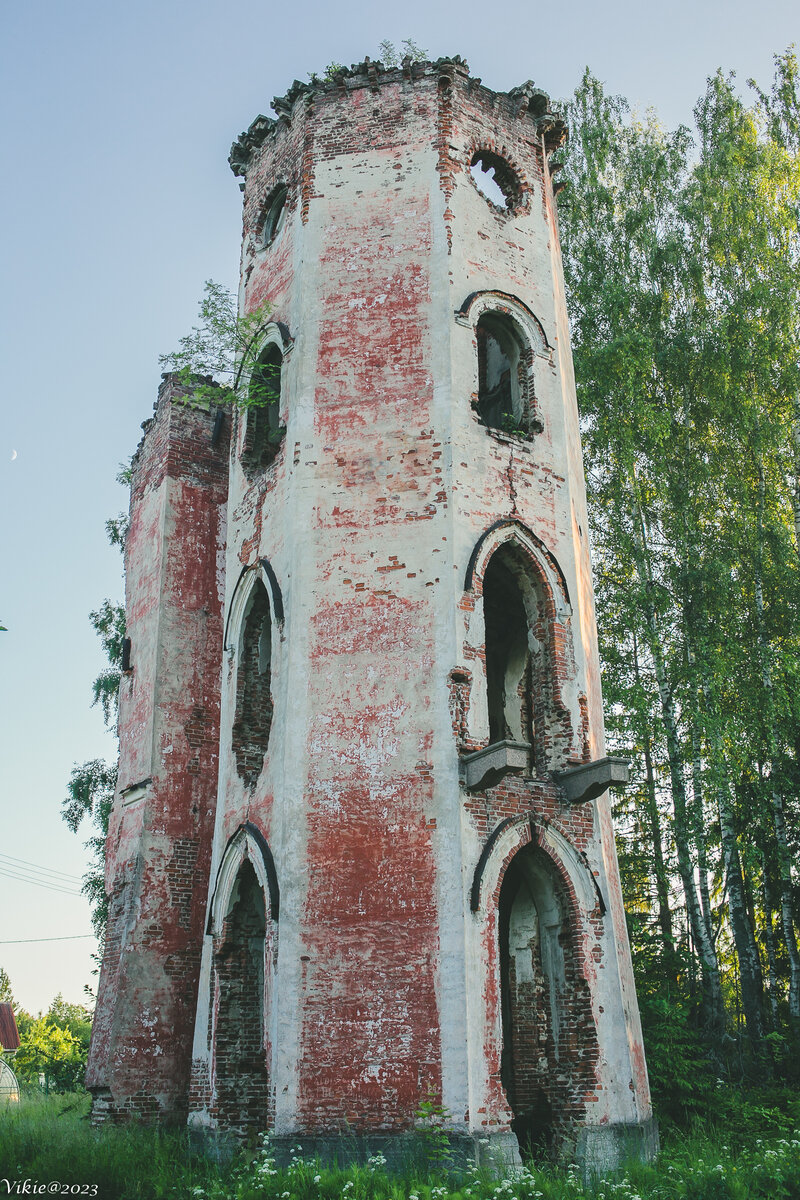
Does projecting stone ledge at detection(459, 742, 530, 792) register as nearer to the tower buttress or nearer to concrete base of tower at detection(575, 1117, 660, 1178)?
concrete base of tower at detection(575, 1117, 660, 1178)

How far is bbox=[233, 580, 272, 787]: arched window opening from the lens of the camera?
1126 centimetres

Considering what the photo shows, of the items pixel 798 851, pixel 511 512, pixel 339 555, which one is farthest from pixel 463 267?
pixel 798 851

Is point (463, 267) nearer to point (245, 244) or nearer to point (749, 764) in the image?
point (245, 244)

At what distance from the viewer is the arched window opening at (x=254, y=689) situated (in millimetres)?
11258

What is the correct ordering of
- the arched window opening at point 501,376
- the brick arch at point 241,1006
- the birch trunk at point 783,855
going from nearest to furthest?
the brick arch at point 241,1006, the arched window opening at point 501,376, the birch trunk at point 783,855

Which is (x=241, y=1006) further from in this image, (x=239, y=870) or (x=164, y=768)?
(x=164, y=768)

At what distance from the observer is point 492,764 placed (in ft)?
30.3

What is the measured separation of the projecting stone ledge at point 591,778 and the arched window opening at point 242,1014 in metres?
3.45

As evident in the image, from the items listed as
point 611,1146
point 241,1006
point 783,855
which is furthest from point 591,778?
point 783,855

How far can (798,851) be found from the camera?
18.3m

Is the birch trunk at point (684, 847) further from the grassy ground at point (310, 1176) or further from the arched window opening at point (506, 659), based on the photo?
the grassy ground at point (310, 1176)

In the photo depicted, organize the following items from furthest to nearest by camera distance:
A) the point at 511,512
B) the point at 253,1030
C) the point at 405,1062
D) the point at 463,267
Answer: the point at 463,267 → the point at 511,512 → the point at 253,1030 → the point at 405,1062

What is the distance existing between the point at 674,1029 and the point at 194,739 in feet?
24.1

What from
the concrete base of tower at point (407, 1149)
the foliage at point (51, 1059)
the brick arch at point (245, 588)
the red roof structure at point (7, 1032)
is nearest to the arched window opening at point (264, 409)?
the brick arch at point (245, 588)
